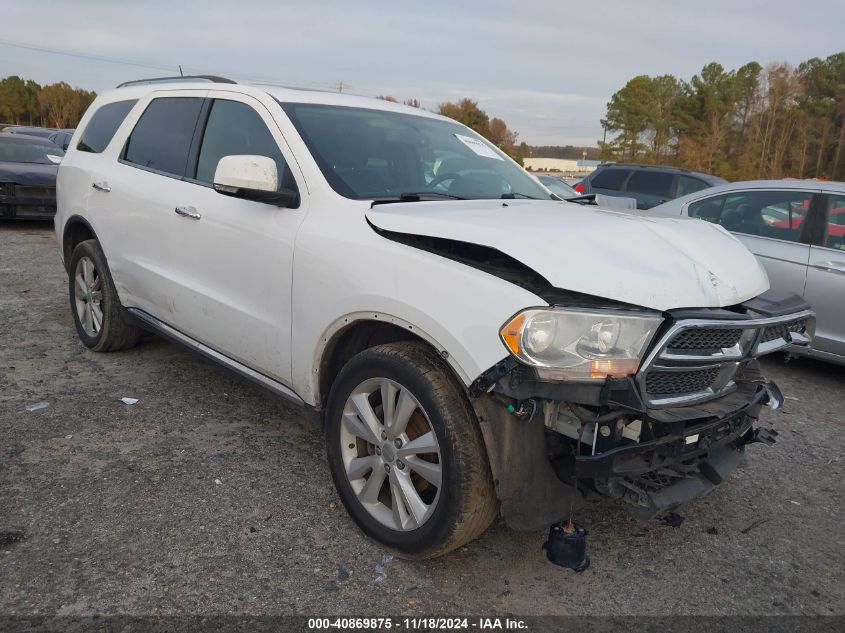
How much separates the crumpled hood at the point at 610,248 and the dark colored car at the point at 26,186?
1039cm

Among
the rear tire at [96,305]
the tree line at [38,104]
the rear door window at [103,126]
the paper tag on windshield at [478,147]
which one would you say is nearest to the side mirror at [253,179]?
the paper tag on windshield at [478,147]

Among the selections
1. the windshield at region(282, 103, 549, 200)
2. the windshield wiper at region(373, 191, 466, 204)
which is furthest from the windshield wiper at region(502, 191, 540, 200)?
the windshield wiper at region(373, 191, 466, 204)

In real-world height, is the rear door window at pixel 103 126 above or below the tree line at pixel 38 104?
below

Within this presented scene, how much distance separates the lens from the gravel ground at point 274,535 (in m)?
2.56

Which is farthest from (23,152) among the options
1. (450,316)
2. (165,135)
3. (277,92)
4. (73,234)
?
(450,316)

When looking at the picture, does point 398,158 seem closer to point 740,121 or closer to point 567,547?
point 567,547

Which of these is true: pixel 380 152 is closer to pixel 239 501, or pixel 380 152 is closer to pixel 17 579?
pixel 239 501

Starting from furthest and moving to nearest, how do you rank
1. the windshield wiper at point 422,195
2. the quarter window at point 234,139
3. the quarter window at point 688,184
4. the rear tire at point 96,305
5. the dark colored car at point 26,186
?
the quarter window at point 688,184, the dark colored car at point 26,186, the rear tire at point 96,305, the quarter window at point 234,139, the windshield wiper at point 422,195

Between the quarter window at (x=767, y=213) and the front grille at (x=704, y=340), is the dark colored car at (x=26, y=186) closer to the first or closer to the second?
the quarter window at (x=767, y=213)

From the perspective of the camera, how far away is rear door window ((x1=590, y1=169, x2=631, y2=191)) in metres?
13.7

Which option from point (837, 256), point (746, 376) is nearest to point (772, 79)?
point (837, 256)

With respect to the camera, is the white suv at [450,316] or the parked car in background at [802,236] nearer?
the white suv at [450,316]

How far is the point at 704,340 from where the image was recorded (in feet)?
7.84

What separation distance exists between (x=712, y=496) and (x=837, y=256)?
3.00 meters
